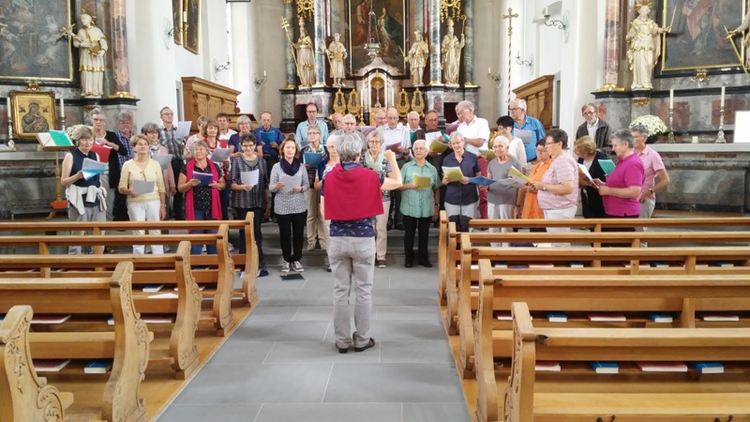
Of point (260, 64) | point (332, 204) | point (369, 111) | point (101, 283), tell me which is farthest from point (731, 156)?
point (260, 64)

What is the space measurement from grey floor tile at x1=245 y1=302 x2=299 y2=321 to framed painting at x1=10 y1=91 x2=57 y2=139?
17.7ft

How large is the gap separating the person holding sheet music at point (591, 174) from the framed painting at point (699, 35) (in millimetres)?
4843

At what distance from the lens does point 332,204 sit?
4.20 meters

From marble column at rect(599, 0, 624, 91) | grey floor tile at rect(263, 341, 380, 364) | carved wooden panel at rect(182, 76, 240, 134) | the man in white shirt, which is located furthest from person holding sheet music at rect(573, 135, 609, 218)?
carved wooden panel at rect(182, 76, 240, 134)

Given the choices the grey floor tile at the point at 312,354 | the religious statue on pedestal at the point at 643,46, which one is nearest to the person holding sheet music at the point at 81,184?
the grey floor tile at the point at 312,354

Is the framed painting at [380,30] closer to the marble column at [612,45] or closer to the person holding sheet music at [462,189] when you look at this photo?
the marble column at [612,45]

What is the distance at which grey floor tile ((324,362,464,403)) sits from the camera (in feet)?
11.5

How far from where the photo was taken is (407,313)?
17.0 ft

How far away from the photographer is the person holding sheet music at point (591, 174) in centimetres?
571

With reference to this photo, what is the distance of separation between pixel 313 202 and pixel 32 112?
458cm

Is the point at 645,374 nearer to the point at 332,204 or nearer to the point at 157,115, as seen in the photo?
the point at 332,204

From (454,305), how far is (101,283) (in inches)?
102

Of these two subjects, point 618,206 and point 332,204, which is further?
point 618,206

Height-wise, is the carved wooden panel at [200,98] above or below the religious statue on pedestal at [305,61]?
below
